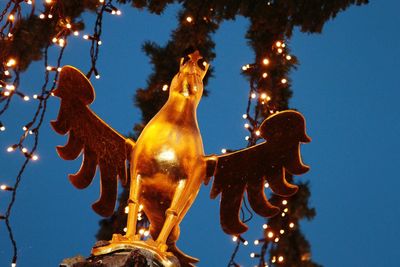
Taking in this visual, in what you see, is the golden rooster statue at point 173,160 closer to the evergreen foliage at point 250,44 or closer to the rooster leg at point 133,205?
the rooster leg at point 133,205

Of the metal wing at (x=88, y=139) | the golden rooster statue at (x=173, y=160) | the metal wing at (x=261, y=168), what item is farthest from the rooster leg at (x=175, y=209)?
the metal wing at (x=88, y=139)

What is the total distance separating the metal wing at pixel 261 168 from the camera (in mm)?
1731

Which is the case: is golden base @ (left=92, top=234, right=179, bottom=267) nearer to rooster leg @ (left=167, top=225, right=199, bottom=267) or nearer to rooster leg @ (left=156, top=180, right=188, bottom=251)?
rooster leg @ (left=156, top=180, right=188, bottom=251)

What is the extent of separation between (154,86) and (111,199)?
1.13 metres

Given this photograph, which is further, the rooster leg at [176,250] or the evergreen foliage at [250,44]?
the evergreen foliage at [250,44]

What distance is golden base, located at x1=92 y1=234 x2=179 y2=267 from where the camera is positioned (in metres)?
1.42

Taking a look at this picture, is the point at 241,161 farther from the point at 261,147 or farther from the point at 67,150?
the point at 67,150

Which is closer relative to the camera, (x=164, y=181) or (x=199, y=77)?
(x=164, y=181)

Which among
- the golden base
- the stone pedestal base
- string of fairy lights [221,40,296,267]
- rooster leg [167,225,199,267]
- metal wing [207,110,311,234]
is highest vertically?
string of fairy lights [221,40,296,267]

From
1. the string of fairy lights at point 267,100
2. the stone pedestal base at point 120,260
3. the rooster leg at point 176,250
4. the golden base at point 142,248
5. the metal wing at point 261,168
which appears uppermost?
the string of fairy lights at point 267,100

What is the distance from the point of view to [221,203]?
71.6 inches

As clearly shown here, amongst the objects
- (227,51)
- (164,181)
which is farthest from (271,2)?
(227,51)

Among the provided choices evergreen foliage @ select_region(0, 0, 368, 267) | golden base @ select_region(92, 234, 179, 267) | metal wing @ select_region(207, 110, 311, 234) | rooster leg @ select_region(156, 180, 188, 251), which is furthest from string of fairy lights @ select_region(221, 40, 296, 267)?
golden base @ select_region(92, 234, 179, 267)

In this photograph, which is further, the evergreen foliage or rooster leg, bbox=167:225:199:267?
→ the evergreen foliage
